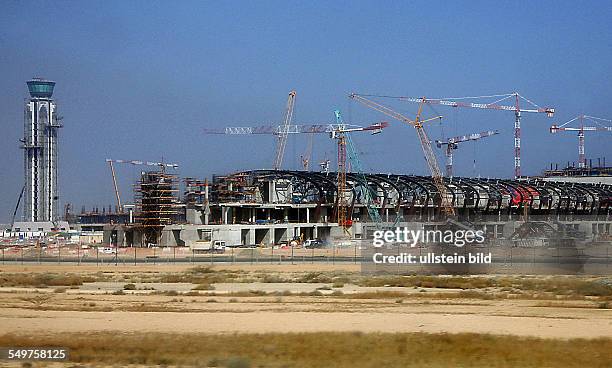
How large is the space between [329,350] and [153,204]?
307ft

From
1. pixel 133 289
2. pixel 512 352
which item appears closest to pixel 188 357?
pixel 512 352

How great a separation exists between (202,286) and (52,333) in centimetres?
2408

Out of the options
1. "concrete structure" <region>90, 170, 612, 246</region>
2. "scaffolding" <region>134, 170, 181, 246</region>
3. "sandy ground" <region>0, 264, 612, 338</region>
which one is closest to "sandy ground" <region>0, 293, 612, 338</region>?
"sandy ground" <region>0, 264, 612, 338</region>

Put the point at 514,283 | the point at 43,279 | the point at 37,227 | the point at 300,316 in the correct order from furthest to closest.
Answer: the point at 37,227
the point at 43,279
the point at 514,283
the point at 300,316

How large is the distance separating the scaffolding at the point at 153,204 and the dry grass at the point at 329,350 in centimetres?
8823

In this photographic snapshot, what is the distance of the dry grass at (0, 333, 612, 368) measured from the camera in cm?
2402

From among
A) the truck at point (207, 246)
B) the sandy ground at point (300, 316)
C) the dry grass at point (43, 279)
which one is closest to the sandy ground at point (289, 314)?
the sandy ground at point (300, 316)

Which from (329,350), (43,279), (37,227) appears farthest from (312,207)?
(329,350)

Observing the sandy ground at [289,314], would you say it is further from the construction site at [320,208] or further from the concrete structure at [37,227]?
the concrete structure at [37,227]

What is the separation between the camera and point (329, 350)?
1028 inches

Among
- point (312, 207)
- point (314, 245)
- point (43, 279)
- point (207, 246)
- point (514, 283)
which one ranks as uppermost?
point (312, 207)

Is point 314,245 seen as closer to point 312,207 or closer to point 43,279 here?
point 312,207

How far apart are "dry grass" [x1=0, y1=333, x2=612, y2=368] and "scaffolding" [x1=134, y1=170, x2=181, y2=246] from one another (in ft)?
289

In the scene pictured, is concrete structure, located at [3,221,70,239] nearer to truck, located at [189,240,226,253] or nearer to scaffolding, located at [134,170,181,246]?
scaffolding, located at [134,170,181,246]
